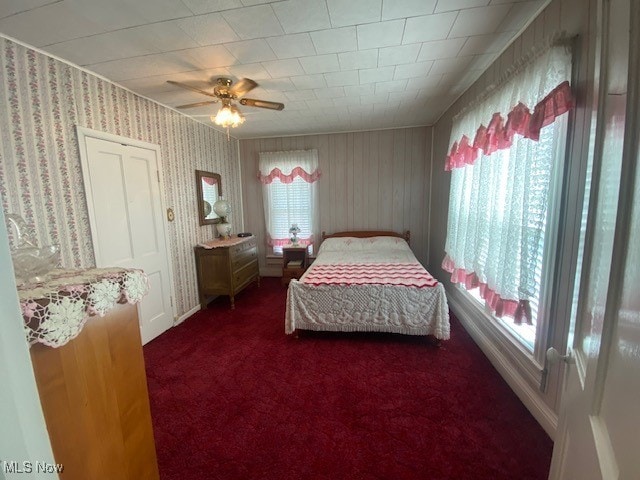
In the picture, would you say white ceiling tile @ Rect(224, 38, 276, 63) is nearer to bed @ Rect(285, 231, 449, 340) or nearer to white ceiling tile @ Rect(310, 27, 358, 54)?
white ceiling tile @ Rect(310, 27, 358, 54)

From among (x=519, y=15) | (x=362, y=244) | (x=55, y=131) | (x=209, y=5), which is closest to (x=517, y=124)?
(x=519, y=15)

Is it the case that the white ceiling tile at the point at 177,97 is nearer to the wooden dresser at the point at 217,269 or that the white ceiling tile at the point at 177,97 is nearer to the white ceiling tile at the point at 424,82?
the wooden dresser at the point at 217,269

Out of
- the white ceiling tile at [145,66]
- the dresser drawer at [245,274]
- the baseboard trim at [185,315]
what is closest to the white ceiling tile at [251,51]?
the white ceiling tile at [145,66]

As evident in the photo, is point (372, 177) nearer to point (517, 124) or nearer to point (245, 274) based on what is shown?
point (245, 274)

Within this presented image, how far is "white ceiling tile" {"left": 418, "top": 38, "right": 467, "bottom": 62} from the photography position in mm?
1793

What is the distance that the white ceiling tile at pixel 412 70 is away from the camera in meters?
2.10

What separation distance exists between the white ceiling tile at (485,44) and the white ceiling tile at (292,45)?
43.0 inches

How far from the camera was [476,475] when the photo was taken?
1289 millimetres

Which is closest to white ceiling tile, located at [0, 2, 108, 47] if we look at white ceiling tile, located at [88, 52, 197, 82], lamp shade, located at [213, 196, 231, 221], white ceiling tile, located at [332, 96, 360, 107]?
white ceiling tile, located at [88, 52, 197, 82]

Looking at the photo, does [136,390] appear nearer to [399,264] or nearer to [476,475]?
[476,475]

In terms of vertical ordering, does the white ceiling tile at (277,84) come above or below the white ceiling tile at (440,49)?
above

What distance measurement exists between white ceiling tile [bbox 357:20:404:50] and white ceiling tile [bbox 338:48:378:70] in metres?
0.07

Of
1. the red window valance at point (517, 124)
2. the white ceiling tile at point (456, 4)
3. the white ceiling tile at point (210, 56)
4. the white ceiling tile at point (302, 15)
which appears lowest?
the red window valance at point (517, 124)

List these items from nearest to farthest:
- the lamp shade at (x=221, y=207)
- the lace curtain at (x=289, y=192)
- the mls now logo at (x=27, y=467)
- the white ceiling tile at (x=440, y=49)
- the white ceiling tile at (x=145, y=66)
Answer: the mls now logo at (x=27, y=467)
the white ceiling tile at (x=440, y=49)
the white ceiling tile at (x=145, y=66)
the lamp shade at (x=221, y=207)
the lace curtain at (x=289, y=192)
